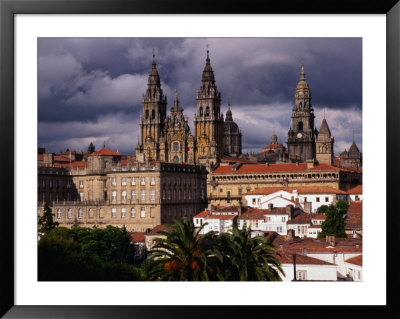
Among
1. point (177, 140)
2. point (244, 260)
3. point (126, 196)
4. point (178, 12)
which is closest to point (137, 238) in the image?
point (126, 196)

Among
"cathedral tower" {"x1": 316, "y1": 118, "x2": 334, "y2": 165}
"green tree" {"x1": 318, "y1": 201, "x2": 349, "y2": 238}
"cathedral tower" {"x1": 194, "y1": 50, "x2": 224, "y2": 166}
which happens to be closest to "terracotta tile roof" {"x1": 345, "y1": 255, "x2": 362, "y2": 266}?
"green tree" {"x1": 318, "y1": 201, "x2": 349, "y2": 238}

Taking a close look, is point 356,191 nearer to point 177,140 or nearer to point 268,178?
point 268,178

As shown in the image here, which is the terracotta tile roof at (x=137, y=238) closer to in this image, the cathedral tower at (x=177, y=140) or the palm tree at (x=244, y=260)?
the palm tree at (x=244, y=260)

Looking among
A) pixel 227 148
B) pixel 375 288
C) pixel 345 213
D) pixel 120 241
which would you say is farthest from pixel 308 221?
pixel 227 148

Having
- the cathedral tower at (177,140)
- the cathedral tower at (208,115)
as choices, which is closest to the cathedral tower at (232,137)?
the cathedral tower at (208,115)

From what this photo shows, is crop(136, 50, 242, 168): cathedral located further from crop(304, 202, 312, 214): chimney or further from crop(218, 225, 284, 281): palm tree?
crop(218, 225, 284, 281): palm tree

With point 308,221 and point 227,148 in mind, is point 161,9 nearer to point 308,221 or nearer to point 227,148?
point 308,221
